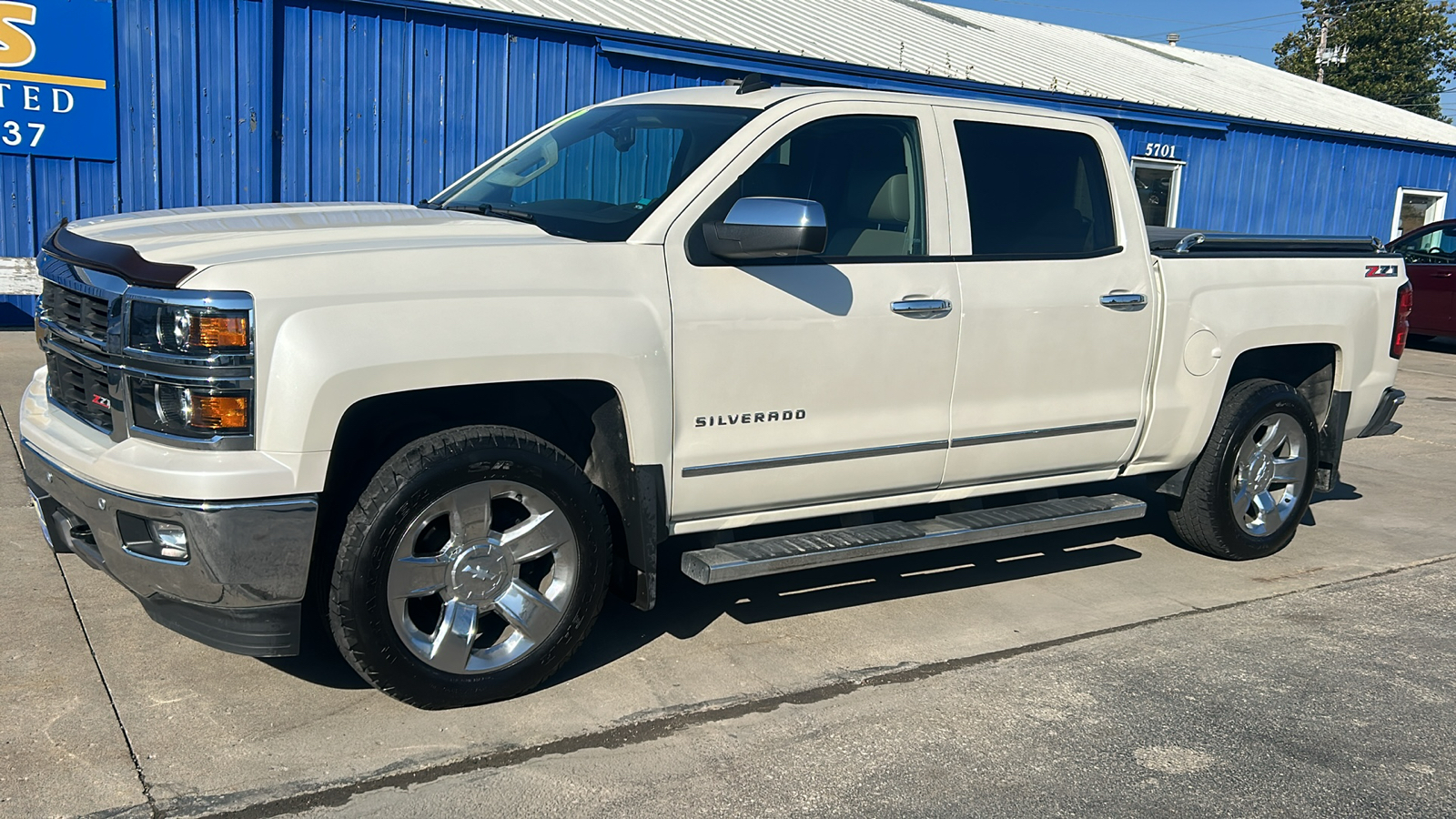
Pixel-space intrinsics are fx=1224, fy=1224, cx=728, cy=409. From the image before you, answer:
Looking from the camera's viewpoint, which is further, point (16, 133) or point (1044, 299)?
point (16, 133)

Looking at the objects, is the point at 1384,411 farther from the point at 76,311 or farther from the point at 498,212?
the point at 76,311

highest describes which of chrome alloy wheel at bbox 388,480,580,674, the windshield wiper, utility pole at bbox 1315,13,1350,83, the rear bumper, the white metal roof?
utility pole at bbox 1315,13,1350,83

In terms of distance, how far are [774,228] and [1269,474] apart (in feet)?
10.8

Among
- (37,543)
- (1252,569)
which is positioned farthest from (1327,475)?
(37,543)

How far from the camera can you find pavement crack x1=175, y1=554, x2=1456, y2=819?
10.6ft

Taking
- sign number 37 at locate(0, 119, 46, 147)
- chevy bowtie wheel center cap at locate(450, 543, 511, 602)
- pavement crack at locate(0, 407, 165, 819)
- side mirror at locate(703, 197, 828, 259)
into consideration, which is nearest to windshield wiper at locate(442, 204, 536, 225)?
side mirror at locate(703, 197, 828, 259)

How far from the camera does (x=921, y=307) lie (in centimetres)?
445

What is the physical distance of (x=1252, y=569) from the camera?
5871 millimetres

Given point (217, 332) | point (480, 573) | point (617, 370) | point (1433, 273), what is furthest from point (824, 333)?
point (1433, 273)

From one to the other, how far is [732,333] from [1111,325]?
6.07 ft

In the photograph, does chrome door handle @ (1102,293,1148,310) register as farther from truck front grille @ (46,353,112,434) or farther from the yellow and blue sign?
the yellow and blue sign

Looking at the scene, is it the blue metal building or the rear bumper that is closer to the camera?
the rear bumper

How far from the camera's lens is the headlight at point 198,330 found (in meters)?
3.24

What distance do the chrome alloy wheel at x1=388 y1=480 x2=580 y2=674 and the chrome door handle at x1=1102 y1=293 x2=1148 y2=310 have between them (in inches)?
98.0
